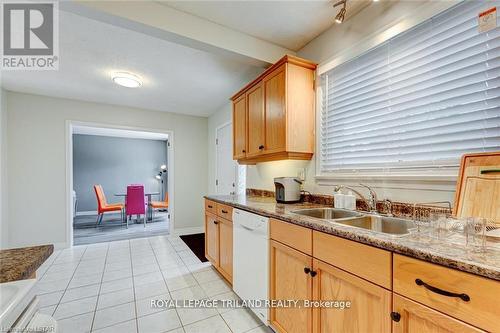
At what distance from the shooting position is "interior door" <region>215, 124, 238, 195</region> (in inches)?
150

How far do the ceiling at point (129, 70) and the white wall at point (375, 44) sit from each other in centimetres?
93

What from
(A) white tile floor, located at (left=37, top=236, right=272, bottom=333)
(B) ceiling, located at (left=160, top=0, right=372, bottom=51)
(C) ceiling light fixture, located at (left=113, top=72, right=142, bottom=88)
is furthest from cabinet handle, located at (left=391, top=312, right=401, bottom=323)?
(C) ceiling light fixture, located at (left=113, top=72, right=142, bottom=88)

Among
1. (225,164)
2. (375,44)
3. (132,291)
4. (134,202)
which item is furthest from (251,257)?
(134,202)

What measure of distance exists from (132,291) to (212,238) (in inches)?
37.1

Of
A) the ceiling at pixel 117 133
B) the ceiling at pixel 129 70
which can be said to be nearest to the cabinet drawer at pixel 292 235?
the ceiling at pixel 129 70

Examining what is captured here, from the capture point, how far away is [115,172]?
718 cm

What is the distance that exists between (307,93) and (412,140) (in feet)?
3.27

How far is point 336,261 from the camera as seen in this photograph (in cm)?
110

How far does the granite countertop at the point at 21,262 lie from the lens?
0.67 metres

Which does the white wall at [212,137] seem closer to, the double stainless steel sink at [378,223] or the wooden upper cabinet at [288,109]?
the wooden upper cabinet at [288,109]

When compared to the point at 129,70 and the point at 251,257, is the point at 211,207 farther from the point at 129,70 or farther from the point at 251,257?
the point at 129,70

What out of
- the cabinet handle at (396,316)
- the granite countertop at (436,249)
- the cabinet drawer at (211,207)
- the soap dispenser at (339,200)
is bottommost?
the cabinet handle at (396,316)

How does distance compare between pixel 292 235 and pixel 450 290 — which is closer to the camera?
pixel 450 290

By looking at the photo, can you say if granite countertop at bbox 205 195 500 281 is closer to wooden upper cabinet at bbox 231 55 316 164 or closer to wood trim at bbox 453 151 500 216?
wood trim at bbox 453 151 500 216
